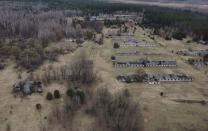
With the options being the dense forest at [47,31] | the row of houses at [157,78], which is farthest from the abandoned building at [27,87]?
the row of houses at [157,78]

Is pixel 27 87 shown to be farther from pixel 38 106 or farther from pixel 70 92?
pixel 70 92

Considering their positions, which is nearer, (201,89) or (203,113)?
(203,113)

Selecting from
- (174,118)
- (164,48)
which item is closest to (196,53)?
(164,48)

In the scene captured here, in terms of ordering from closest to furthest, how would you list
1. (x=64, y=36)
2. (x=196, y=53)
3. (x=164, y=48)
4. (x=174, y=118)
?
(x=174, y=118), (x=196, y=53), (x=164, y=48), (x=64, y=36)

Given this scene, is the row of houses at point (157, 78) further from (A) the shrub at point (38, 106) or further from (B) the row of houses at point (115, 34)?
(B) the row of houses at point (115, 34)

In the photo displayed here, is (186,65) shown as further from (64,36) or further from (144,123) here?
(64,36)

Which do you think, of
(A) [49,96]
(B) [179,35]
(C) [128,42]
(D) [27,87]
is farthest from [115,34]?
(A) [49,96]
